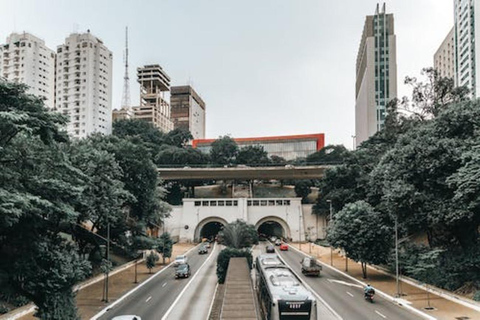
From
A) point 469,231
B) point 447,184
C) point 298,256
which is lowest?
point 298,256

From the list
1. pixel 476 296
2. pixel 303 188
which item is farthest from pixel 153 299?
pixel 303 188

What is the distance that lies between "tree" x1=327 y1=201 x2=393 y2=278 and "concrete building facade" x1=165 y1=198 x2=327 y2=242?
5009cm

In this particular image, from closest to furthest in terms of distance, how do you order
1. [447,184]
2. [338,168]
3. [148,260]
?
1. [447,184]
2. [148,260]
3. [338,168]

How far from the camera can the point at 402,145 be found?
42.9 m

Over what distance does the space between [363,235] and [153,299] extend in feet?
68.0

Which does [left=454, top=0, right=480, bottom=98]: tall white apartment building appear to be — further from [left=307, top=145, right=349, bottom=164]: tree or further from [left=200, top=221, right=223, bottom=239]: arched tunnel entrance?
[left=200, top=221, right=223, bottom=239]: arched tunnel entrance

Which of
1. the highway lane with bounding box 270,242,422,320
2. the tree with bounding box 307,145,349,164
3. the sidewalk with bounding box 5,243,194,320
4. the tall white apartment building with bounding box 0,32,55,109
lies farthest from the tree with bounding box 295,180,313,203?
the tall white apartment building with bounding box 0,32,55,109

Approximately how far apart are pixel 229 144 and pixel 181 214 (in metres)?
47.0

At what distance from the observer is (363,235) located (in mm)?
41719

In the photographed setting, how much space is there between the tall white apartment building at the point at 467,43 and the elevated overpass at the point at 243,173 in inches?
1643

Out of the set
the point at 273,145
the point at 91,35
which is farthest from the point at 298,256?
the point at 273,145

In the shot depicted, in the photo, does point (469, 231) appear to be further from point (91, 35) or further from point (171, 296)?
point (91, 35)

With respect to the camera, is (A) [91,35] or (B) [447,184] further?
(A) [91,35]

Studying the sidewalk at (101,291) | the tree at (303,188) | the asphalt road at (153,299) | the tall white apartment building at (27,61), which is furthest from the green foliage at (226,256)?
the tall white apartment building at (27,61)
